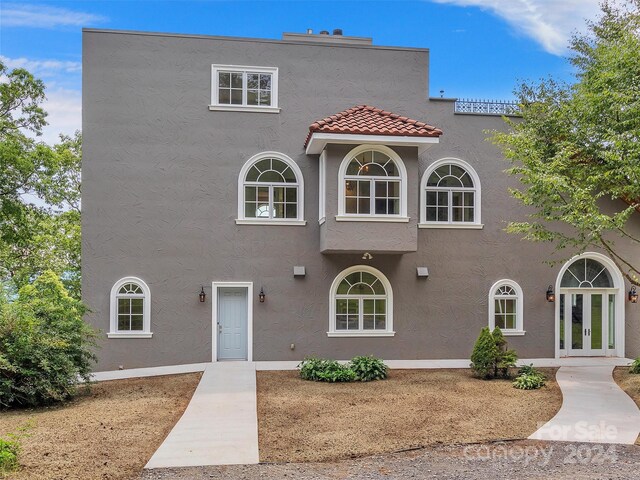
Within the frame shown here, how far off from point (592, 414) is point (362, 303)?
6.69 metres

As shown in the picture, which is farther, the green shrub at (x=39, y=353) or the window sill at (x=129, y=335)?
the window sill at (x=129, y=335)

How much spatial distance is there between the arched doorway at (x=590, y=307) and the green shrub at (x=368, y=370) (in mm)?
6191

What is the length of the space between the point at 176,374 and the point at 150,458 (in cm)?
611

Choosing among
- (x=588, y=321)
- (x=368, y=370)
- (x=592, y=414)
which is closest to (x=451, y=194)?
(x=588, y=321)

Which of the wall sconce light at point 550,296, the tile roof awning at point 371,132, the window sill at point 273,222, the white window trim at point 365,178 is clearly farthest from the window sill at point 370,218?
the wall sconce light at point 550,296

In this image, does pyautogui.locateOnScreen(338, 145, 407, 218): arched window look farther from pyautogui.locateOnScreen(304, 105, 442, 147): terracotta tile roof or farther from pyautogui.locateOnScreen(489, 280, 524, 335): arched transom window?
pyautogui.locateOnScreen(489, 280, 524, 335): arched transom window

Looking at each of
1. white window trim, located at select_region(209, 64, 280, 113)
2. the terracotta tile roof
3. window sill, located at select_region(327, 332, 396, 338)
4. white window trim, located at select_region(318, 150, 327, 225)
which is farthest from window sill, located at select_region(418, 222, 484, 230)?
white window trim, located at select_region(209, 64, 280, 113)

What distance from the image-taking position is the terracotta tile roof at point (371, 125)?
43.1 ft

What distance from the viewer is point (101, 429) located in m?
8.00

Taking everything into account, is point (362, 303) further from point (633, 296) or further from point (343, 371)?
point (633, 296)

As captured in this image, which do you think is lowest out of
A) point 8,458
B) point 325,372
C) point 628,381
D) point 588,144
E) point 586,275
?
point 628,381

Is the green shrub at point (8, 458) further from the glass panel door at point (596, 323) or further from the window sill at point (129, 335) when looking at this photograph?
the glass panel door at point (596, 323)

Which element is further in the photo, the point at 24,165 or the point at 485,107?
the point at 24,165

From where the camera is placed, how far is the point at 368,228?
527 inches
